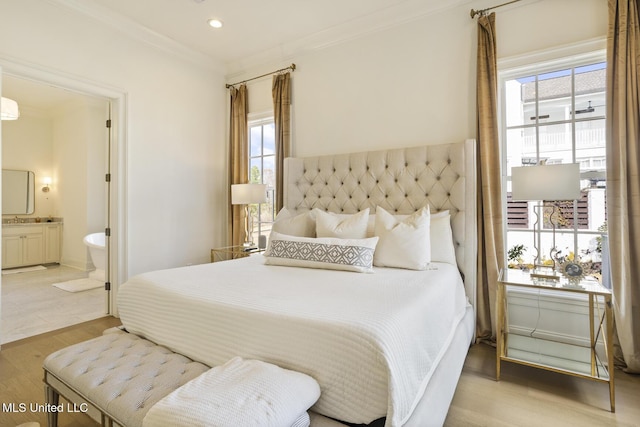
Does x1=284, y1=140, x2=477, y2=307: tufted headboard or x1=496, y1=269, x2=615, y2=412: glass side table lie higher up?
x1=284, y1=140, x2=477, y2=307: tufted headboard

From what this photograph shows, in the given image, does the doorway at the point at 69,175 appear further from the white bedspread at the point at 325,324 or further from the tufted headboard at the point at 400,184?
the white bedspread at the point at 325,324

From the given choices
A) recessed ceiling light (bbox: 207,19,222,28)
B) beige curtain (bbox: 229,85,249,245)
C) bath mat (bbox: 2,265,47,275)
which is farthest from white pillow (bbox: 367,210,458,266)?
bath mat (bbox: 2,265,47,275)

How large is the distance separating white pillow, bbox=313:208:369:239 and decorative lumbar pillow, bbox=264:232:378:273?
0.24 m

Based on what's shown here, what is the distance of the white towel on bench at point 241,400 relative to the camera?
0.95 m

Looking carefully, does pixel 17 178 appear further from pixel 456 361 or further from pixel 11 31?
pixel 456 361

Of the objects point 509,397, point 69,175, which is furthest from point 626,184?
point 69,175

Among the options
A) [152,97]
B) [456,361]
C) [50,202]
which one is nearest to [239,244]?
[152,97]

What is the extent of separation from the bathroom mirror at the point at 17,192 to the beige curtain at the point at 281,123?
223 inches

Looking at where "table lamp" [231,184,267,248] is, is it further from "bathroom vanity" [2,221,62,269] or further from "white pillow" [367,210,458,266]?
"bathroom vanity" [2,221,62,269]

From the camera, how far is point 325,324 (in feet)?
4.04

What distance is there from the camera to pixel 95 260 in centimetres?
516

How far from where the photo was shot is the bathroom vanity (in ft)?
19.0

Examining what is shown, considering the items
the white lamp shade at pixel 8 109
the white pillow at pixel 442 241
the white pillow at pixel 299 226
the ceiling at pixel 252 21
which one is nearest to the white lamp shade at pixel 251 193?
the white pillow at pixel 299 226

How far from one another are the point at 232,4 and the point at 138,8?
907 mm
